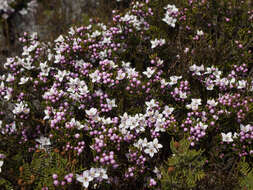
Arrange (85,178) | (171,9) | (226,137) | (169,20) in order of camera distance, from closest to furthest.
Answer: (85,178)
(226,137)
(169,20)
(171,9)

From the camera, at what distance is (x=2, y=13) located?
7.01 meters

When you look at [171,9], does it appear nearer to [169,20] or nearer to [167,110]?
[169,20]

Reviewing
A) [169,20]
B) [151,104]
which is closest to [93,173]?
[151,104]

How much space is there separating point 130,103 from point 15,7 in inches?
183

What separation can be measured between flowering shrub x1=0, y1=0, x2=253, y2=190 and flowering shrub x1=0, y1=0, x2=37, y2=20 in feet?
8.74

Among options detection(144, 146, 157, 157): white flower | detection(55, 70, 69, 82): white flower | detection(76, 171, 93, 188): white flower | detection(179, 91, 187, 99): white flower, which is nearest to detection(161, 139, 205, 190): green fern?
detection(144, 146, 157, 157): white flower

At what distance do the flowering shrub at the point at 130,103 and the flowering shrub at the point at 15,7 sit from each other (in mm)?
2665

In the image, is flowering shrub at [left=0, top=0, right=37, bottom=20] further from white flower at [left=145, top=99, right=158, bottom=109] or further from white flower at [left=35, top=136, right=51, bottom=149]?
white flower at [left=145, top=99, right=158, bottom=109]

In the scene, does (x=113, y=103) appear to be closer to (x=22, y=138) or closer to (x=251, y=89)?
(x=22, y=138)

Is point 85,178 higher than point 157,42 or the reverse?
the reverse

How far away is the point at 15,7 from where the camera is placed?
7219mm

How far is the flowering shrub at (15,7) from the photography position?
6733 mm

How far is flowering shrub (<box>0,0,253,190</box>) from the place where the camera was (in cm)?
329

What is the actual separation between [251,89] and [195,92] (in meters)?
0.71
